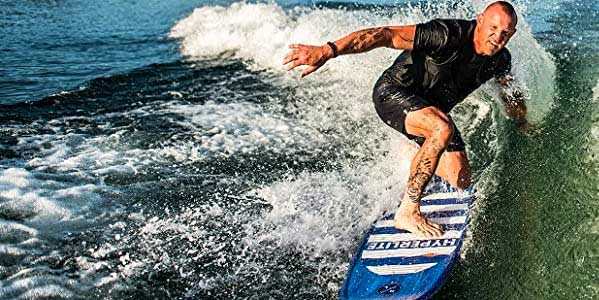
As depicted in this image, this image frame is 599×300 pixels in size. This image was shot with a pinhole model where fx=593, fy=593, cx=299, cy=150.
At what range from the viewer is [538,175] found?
234 inches

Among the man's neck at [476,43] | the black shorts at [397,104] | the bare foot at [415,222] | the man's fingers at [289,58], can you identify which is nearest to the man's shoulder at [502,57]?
the man's neck at [476,43]

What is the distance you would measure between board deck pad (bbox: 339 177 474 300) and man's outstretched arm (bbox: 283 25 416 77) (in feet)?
4.80

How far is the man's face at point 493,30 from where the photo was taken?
182 inches

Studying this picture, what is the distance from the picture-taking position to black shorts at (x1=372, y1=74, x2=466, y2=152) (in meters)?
4.99

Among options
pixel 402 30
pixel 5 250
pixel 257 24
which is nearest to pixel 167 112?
pixel 5 250

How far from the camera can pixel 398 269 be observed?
436 cm

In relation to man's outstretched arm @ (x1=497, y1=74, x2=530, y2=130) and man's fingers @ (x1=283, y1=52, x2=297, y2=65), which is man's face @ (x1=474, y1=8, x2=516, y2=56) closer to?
man's outstretched arm @ (x1=497, y1=74, x2=530, y2=130)

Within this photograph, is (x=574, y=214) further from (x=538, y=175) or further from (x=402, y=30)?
(x=402, y=30)

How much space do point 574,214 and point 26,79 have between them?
8084 millimetres

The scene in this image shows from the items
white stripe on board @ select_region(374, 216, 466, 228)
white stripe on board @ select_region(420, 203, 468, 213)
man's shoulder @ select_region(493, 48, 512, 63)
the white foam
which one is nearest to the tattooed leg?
white stripe on board @ select_region(374, 216, 466, 228)

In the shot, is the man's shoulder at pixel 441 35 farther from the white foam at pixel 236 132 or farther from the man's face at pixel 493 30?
the white foam at pixel 236 132

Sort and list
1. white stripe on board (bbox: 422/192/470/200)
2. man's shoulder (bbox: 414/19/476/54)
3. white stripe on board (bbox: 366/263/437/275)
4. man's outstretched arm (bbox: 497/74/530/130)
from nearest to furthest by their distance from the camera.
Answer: white stripe on board (bbox: 366/263/437/275) < man's shoulder (bbox: 414/19/476/54) < white stripe on board (bbox: 422/192/470/200) < man's outstretched arm (bbox: 497/74/530/130)

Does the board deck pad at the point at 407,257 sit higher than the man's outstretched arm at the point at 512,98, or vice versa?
the man's outstretched arm at the point at 512,98

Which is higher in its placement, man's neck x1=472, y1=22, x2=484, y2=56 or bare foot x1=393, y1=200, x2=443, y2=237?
man's neck x1=472, y1=22, x2=484, y2=56
